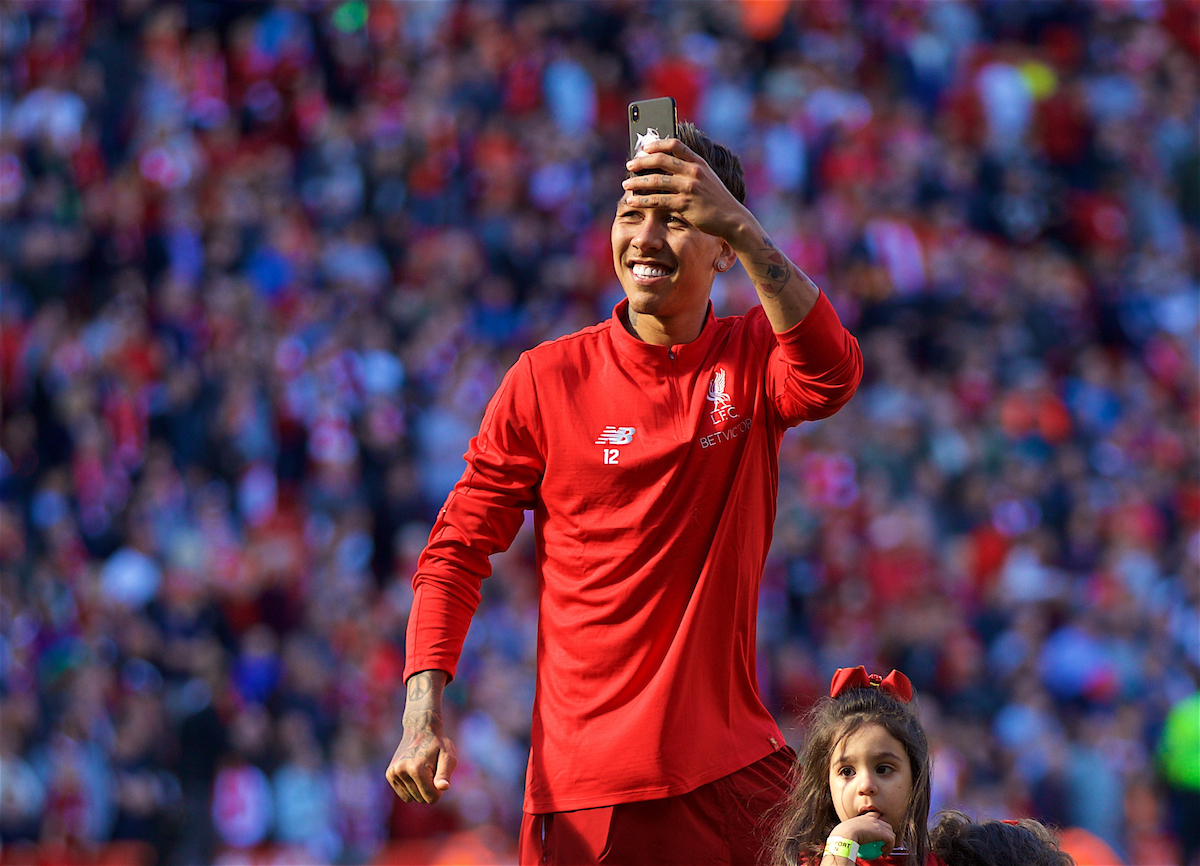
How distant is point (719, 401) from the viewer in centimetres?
309

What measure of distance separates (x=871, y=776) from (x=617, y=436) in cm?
83

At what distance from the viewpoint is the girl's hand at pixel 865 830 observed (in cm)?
283

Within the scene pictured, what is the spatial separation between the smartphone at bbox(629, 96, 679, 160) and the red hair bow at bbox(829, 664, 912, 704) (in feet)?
3.73

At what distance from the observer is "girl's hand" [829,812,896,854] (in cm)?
283

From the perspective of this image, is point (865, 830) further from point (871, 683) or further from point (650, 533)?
point (650, 533)

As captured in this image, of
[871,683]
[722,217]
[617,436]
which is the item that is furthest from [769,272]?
[871,683]

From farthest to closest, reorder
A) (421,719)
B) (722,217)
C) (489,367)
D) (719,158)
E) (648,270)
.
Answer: (489,367), (719,158), (648,270), (421,719), (722,217)

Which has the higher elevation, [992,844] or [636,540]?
[636,540]

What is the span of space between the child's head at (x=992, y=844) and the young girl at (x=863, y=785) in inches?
4.1

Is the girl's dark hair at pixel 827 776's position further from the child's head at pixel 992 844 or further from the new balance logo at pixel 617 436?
the new balance logo at pixel 617 436

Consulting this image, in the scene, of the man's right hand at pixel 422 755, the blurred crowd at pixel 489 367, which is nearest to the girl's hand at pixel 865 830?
the man's right hand at pixel 422 755

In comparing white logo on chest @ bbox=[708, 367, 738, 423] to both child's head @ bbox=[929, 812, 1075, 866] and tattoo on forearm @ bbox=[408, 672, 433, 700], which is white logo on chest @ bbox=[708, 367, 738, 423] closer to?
tattoo on forearm @ bbox=[408, 672, 433, 700]

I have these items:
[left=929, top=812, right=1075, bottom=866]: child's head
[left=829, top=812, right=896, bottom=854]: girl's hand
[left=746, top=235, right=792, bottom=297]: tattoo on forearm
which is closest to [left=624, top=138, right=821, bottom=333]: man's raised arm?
[left=746, top=235, right=792, bottom=297]: tattoo on forearm

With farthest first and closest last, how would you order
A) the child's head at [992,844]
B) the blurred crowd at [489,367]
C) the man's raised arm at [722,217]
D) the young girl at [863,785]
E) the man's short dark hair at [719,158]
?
the blurred crowd at [489,367] → the man's short dark hair at [719,158] → the child's head at [992,844] → the young girl at [863,785] → the man's raised arm at [722,217]
